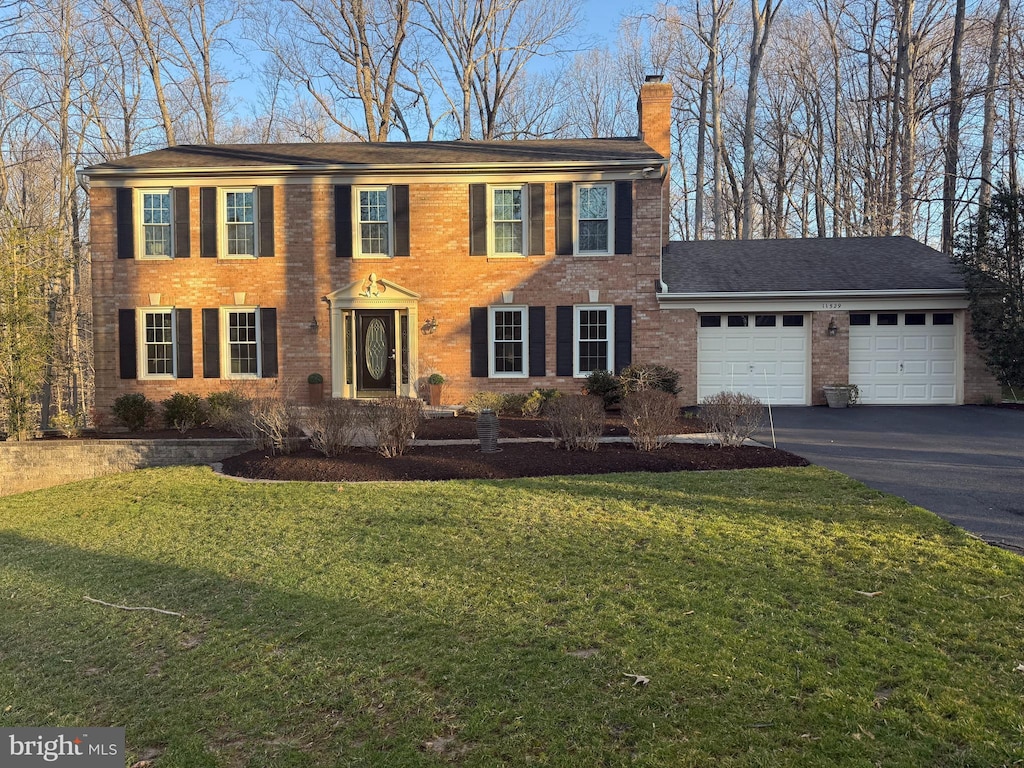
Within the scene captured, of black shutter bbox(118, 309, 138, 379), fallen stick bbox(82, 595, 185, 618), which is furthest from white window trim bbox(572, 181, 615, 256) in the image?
fallen stick bbox(82, 595, 185, 618)

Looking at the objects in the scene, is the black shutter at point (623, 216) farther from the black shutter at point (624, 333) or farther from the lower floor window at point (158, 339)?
the lower floor window at point (158, 339)

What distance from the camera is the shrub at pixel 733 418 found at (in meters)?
9.15

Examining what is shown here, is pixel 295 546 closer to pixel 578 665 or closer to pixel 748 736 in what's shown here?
pixel 578 665

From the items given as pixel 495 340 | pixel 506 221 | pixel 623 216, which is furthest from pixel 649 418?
pixel 506 221

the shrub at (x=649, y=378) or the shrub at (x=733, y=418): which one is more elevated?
the shrub at (x=649, y=378)

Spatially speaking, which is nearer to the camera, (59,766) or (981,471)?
(59,766)

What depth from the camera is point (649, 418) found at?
30.0 feet

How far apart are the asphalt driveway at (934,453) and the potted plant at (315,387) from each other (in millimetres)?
9323

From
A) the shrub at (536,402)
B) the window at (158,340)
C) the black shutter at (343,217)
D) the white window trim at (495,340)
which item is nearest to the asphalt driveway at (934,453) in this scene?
the shrub at (536,402)

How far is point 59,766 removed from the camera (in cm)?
290

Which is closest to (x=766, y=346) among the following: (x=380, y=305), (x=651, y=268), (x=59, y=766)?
(x=651, y=268)

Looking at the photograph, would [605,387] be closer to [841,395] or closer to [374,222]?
[841,395]

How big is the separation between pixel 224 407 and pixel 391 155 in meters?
7.08

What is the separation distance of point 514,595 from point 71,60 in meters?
26.9
